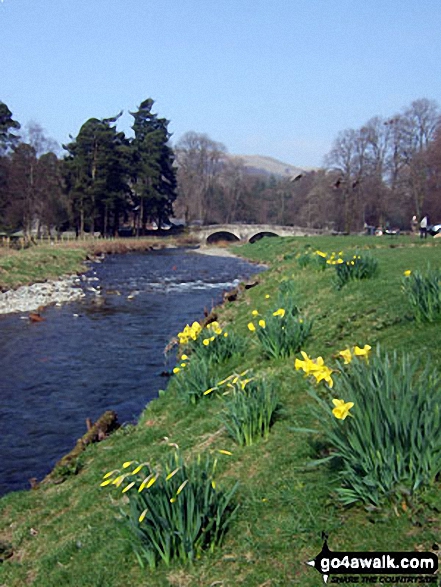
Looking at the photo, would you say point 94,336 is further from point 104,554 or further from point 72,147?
point 72,147

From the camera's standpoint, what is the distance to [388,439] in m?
3.28

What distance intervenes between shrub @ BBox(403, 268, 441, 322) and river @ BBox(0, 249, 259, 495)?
13.3ft

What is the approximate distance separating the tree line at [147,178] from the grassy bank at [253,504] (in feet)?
144

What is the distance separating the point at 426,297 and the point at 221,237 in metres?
64.2

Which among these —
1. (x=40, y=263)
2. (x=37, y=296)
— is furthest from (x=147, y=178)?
(x=37, y=296)

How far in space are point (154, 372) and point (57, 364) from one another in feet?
7.38

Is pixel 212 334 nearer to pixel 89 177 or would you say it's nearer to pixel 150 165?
pixel 89 177

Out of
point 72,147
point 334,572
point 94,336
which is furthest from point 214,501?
point 72,147

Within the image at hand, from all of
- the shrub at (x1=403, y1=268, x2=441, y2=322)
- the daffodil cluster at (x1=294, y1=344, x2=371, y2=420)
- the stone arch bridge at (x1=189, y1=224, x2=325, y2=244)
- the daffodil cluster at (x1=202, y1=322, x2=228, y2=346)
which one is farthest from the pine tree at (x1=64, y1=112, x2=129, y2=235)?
the daffodil cluster at (x1=294, y1=344, x2=371, y2=420)

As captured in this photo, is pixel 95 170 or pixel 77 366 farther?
pixel 95 170

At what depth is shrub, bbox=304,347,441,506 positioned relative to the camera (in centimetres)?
327

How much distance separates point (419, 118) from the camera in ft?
176

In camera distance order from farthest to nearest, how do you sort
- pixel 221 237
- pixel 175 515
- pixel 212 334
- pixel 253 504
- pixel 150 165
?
pixel 221 237 → pixel 150 165 → pixel 212 334 → pixel 253 504 → pixel 175 515

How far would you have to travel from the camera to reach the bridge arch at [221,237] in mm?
67562
